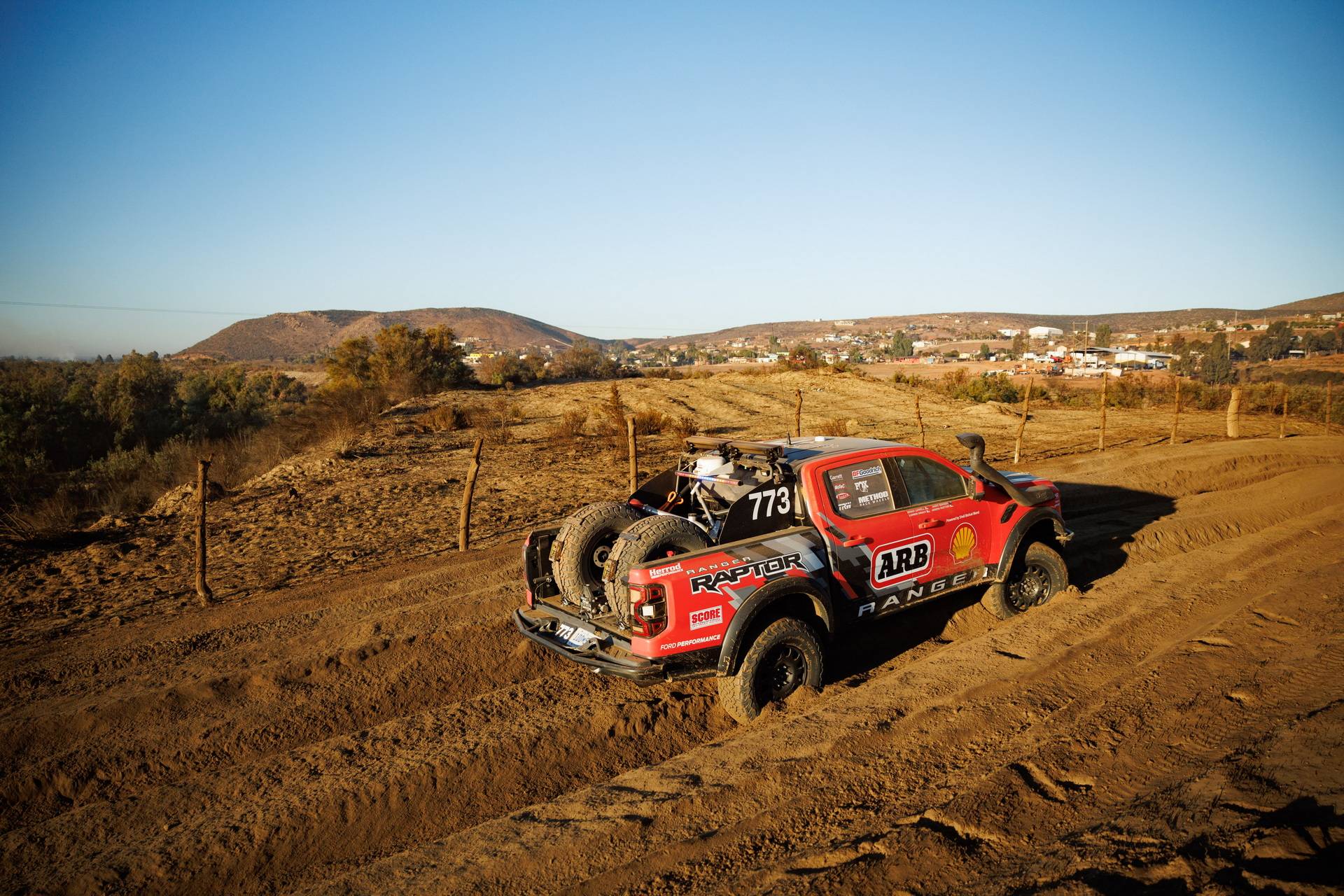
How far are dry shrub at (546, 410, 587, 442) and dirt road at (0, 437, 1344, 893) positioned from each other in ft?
42.3

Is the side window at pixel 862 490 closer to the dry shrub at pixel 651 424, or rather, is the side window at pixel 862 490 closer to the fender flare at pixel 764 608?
the fender flare at pixel 764 608

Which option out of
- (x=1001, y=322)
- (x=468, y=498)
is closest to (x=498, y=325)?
(x=1001, y=322)

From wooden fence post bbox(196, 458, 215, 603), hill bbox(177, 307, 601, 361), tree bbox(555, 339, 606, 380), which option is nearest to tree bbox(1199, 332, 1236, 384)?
tree bbox(555, 339, 606, 380)

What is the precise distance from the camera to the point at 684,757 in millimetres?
4988

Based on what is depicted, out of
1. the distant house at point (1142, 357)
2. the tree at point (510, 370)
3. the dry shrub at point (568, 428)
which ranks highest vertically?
the distant house at point (1142, 357)

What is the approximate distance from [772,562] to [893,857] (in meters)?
2.05

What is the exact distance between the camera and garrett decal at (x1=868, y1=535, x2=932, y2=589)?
6.06 meters

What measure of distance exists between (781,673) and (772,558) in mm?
927

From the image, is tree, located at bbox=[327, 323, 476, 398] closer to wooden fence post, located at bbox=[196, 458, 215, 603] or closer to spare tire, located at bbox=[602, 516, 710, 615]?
wooden fence post, located at bbox=[196, 458, 215, 603]

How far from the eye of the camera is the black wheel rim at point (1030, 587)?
7.27 metres

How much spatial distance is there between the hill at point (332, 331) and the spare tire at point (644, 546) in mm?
117617

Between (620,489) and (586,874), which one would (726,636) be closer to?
(586,874)

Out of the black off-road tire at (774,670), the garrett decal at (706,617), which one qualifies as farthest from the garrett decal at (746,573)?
the black off-road tire at (774,670)

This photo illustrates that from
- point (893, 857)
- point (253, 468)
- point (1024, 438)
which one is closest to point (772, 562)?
point (893, 857)
